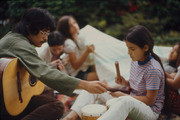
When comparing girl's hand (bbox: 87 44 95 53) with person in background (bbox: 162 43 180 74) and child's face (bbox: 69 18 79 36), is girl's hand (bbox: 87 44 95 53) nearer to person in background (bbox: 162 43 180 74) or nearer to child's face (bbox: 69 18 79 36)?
child's face (bbox: 69 18 79 36)

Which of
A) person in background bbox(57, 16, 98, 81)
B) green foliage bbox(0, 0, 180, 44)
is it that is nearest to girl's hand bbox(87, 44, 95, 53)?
person in background bbox(57, 16, 98, 81)

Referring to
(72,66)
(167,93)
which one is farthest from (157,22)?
(167,93)

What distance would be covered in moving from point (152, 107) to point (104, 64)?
3.65ft

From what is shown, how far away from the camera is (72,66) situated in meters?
2.79

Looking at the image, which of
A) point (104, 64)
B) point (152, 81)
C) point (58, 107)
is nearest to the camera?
point (152, 81)

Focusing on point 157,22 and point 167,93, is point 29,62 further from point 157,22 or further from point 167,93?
point 157,22

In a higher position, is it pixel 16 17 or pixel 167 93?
pixel 16 17

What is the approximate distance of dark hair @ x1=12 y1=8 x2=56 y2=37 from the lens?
5.15 ft

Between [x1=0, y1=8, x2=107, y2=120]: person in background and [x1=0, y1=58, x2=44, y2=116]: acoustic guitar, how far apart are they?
5 cm

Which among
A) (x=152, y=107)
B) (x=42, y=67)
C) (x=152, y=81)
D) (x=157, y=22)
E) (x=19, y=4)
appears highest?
(x=19, y=4)

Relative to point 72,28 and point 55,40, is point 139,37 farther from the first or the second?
point 72,28

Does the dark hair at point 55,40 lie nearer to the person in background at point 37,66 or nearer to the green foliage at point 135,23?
the person in background at point 37,66

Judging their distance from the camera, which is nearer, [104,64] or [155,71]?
[155,71]

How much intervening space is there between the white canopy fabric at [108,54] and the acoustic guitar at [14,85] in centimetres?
117
